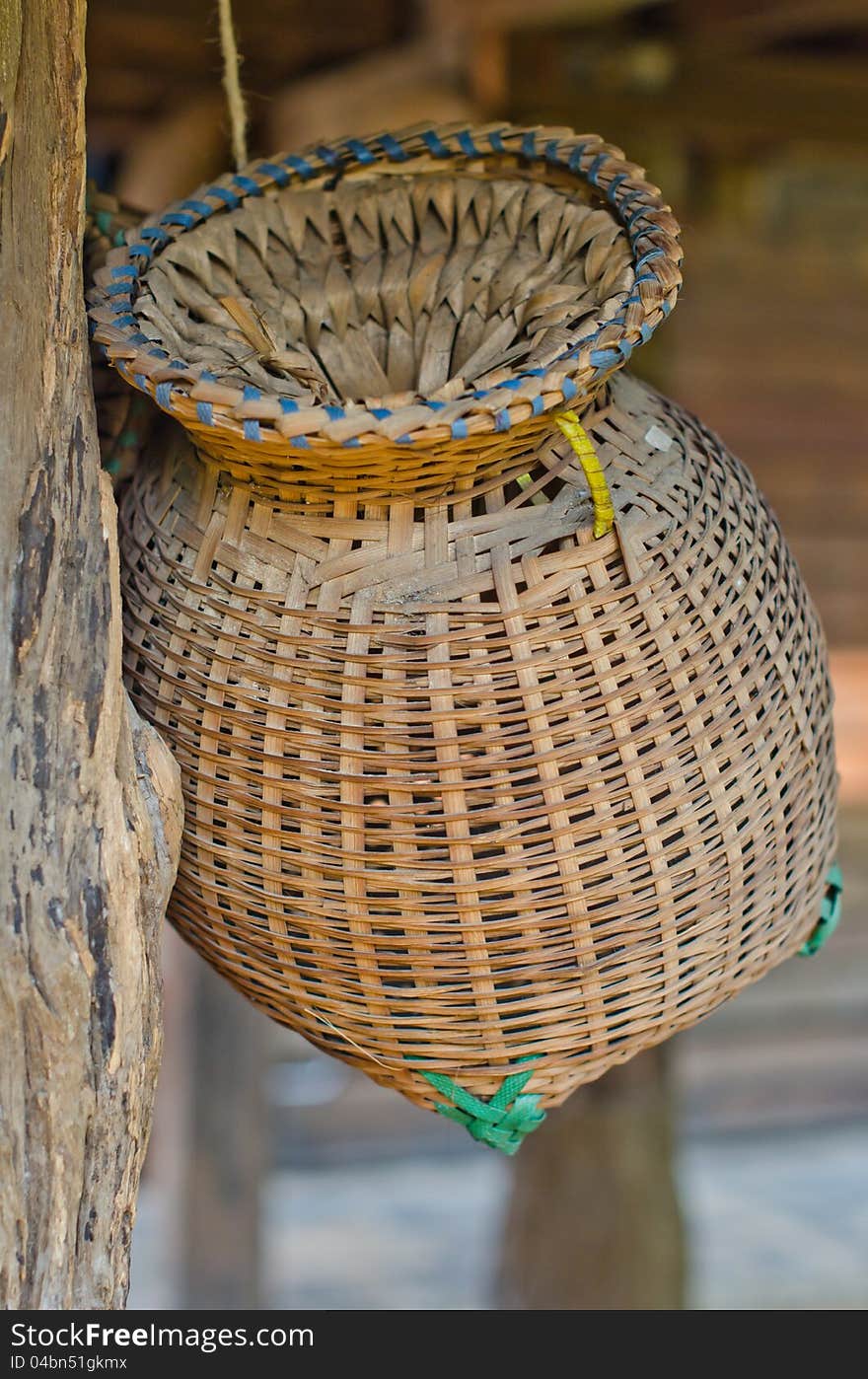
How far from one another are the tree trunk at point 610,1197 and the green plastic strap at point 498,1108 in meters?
1.58

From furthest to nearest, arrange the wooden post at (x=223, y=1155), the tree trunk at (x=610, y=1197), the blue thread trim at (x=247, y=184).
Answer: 1. the wooden post at (x=223, y=1155)
2. the tree trunk at (x=610, y=1197)
3. the blue thread trim at (x=247, y=184)

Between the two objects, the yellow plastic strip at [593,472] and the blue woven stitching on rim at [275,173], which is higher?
the blue woven stitching on rim at [275,173]

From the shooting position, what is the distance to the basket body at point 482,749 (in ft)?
2.20

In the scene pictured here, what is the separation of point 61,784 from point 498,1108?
0.91 ft

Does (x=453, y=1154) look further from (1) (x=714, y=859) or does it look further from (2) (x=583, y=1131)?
(1) (x=714, y=859)

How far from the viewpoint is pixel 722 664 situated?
0.71m

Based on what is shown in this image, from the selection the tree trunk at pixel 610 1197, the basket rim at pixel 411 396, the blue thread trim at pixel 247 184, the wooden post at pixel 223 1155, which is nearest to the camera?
the basket rim at pixel 411 396

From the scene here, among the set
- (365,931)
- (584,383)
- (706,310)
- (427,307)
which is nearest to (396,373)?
(427,307)

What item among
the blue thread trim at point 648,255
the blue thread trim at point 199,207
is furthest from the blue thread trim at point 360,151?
the blue thread trim at point 648,255

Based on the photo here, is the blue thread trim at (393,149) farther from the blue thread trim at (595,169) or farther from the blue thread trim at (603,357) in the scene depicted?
the blue thread trim at (603,357)

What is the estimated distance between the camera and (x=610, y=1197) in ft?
7.80

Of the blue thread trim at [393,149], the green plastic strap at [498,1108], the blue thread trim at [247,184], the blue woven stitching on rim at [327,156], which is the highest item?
the blue thread trim at [393,149]

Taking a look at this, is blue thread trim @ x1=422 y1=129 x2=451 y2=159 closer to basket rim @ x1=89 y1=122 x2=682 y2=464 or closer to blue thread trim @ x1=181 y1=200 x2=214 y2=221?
basket rim @ x1=89 y1=122 x2=682 y2=464
